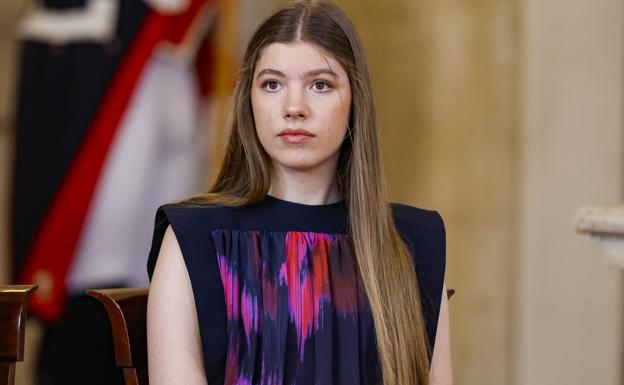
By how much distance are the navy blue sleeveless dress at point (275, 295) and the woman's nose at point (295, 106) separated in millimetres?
165

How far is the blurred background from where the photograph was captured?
3285 mm

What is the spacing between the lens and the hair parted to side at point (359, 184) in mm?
1811

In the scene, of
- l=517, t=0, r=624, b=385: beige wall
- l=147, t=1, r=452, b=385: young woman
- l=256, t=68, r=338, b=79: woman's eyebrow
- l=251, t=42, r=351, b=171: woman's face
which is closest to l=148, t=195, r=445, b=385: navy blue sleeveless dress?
l=147, t=1, r=452, b=385: young woman

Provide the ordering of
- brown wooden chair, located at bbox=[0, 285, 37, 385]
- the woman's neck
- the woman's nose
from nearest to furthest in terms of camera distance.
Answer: brown wooden chair, located at bbox=[0, 285, 37, 385] < the woman's nose < the woman's neck

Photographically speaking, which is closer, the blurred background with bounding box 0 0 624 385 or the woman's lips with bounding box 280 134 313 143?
the woman's lips with bounding box 280 134 313 143

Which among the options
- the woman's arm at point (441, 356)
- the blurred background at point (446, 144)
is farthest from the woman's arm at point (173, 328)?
the blurred background at point (446, 144)

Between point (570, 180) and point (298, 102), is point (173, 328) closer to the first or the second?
point (298, 102)

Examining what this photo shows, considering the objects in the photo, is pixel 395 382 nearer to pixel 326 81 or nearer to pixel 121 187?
pixel 326 81

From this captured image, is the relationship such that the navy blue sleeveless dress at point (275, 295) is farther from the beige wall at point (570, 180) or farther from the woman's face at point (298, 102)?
the beige wall at point (570, 180)

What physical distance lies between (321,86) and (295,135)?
0.10 m

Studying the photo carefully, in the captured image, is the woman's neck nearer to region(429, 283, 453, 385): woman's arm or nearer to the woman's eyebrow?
the woman's eyebrow

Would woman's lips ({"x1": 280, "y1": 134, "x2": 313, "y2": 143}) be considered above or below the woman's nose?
below

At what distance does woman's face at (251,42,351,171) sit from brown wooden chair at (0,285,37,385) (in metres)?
0.47

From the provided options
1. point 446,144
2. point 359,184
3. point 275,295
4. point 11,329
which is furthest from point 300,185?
point 446,144
